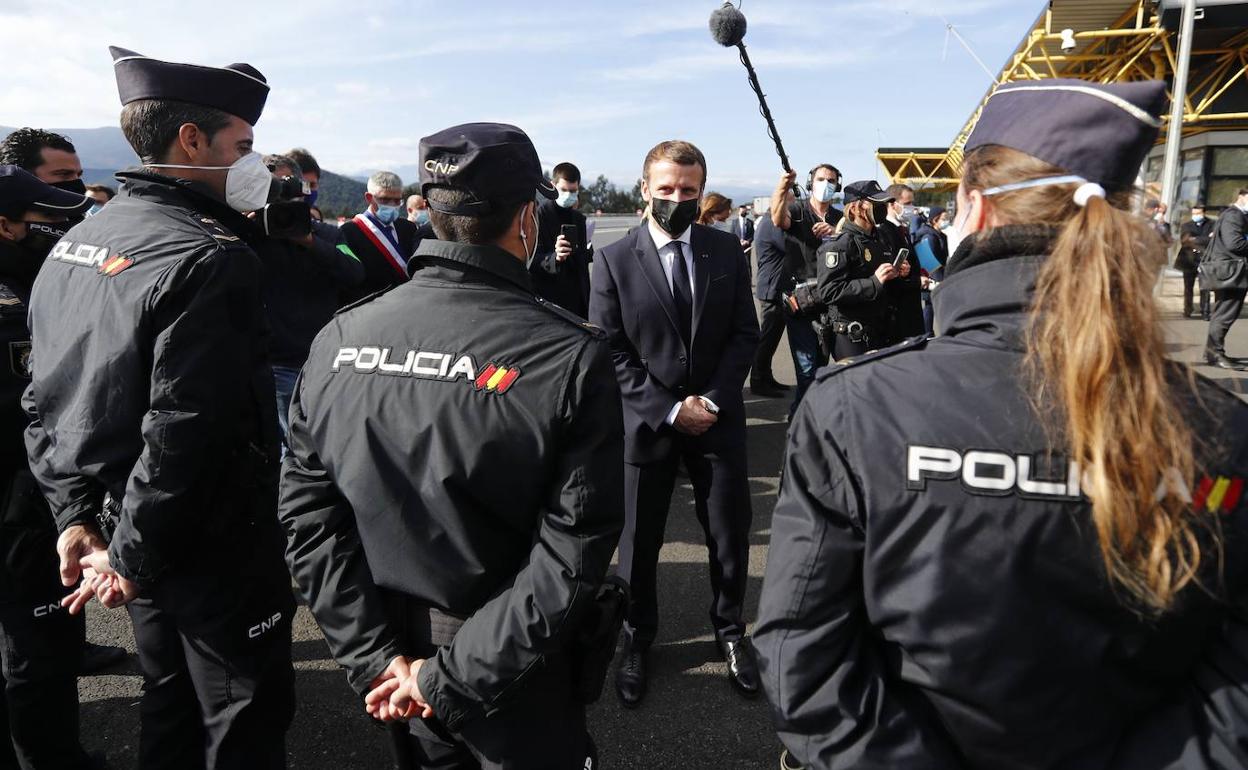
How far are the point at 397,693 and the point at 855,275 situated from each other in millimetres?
4428

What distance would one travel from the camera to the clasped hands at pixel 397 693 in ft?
5.51

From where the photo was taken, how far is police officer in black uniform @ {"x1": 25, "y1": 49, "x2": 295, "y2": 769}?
2.01 metres

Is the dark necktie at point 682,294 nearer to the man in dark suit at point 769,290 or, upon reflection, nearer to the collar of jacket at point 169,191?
the collar of jacket at point 169,191

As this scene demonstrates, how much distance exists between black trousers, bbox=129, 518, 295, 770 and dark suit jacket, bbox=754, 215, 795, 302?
19.0 feet

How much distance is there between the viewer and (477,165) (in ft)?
5.66

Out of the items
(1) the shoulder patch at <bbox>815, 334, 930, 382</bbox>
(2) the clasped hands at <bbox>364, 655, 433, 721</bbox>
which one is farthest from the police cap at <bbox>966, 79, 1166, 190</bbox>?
(2) the clasped hands at <bbox>364, 655, 433, 721</bbox>

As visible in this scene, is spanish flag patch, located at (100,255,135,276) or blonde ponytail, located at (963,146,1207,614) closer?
blonde ponytail, located at (963,146,1207,614)

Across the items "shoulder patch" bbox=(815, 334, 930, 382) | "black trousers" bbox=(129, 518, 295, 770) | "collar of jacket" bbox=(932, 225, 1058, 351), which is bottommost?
"black trousers" bbox=(129, 518, 295, 770)

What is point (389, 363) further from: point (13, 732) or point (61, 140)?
point (61, 140)

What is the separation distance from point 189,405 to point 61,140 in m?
2.75

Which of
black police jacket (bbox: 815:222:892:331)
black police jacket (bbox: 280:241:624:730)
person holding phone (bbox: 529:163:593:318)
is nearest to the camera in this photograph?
black police jacket (bbox: 280:241:624:730)

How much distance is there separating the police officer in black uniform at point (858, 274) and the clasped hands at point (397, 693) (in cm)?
424

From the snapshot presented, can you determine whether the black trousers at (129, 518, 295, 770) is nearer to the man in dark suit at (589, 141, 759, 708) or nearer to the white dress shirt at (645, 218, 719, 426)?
the man in dark suit at (589, 141, 759, 708)

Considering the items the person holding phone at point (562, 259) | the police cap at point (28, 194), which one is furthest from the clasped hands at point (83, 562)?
the person holding phone at point (562, 259)
